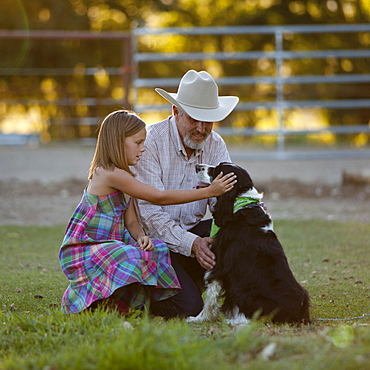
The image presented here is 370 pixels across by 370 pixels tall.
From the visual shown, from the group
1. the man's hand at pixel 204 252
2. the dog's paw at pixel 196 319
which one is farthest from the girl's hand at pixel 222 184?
the dog's paw at pixel 196 319

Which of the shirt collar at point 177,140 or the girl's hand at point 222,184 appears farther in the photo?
the shirt collar at point 177,140

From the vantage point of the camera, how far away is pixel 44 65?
18922 mm

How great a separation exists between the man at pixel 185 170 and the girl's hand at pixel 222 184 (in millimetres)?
→ 430

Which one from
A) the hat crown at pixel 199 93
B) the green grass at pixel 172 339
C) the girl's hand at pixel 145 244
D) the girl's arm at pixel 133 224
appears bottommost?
the green grass at pixel 172 339

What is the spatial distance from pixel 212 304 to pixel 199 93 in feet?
4.55

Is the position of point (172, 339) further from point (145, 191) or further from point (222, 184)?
point (145, 191)

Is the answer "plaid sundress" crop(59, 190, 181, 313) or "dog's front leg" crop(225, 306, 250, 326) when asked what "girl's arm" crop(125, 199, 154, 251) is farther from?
"dog's front leg" crop(225, 306, 250, 326)

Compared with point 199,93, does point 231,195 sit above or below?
below

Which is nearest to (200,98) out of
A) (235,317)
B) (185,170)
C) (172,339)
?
(185,170)

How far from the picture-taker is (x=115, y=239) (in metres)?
4.09

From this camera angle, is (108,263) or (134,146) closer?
(108,263)

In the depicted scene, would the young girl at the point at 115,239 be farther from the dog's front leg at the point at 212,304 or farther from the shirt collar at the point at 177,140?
the shirt collar at the point at 177,140

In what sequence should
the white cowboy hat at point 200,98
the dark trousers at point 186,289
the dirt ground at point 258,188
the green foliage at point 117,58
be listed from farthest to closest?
the green foliage at point 117,58 < the dirt ground at point 258,188 < the white cowboy hat at point 200,98 < the dark trousers at point 186,289

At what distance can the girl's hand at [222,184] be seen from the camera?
150 inches
